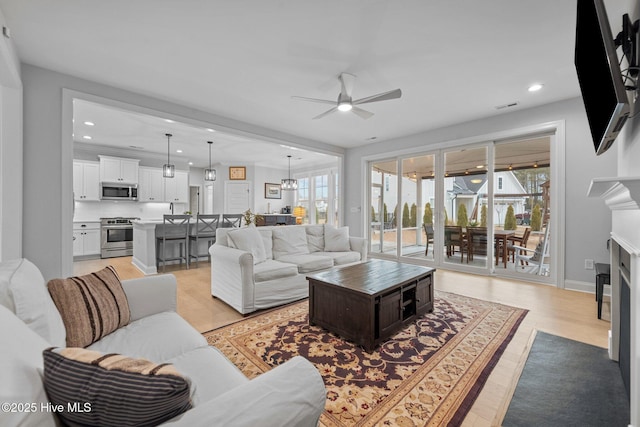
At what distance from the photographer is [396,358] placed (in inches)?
81.7

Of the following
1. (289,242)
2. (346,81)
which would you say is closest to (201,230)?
(289,242)

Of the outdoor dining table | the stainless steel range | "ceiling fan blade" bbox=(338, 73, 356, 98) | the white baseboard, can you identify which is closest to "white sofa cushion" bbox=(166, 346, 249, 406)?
"ceiling fan blade" bbox=(338, 73, 356, 98)

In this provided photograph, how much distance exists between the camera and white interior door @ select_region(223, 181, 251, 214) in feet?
29.1

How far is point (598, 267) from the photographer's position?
10.2 ft

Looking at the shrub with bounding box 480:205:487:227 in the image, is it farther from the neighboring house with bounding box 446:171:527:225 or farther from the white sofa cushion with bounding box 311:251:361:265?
the white sofa cushion with bounding box 311:251:361:265

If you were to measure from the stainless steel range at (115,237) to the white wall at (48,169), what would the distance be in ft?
11.8

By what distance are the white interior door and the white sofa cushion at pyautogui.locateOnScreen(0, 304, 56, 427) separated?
8.30 metres

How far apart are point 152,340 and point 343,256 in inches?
112

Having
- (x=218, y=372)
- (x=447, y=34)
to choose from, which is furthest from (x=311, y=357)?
(x=447, y=34)

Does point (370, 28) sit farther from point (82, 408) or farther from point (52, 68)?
point (52, 68)

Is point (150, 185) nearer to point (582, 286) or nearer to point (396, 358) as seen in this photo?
point (396, 358)

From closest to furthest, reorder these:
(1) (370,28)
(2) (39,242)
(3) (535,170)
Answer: (1) (370,28)
(2) (39,242)
(3) (535,170)

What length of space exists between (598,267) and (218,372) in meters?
4.03

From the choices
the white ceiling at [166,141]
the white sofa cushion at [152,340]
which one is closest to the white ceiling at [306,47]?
the white ceiling at [166,141]
